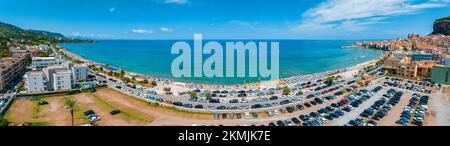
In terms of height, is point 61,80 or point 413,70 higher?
point 413,70

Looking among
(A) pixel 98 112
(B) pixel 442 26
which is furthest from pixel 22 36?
(B) pixel 442 26

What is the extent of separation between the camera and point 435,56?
3806 cm

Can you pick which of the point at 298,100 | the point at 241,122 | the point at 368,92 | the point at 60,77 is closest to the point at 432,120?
the point at 368,92

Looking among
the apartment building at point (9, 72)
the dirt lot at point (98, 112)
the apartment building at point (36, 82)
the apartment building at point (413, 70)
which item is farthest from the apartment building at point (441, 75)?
the apartment building at point (9, 72)

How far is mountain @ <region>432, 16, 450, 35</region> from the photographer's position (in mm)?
84688

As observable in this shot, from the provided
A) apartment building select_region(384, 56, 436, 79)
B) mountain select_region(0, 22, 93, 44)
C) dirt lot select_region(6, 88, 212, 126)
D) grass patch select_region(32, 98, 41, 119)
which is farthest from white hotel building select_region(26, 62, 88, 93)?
mountain select_region(0, 22, 93, 44)

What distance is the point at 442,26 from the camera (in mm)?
87500

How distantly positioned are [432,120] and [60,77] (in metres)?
25.5

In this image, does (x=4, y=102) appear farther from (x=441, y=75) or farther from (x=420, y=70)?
(x=420, y=70)

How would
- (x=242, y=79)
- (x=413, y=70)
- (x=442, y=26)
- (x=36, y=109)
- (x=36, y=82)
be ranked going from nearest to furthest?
(x=36, y=109)
(x=36, y=82)
(x=413, y=70)
(x=242, y=79)
(x=442, y=26)

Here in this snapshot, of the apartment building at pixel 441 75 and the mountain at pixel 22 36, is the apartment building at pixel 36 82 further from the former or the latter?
the mountain at pixel 22 36

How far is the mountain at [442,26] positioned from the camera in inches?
3334

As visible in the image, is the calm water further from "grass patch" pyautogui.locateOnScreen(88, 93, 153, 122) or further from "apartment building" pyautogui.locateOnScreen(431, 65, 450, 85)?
"apartment building" pyautogui.locateOnScreen(431, 65, 450, 85)

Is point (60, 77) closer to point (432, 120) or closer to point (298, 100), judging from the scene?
point (298, 100)
